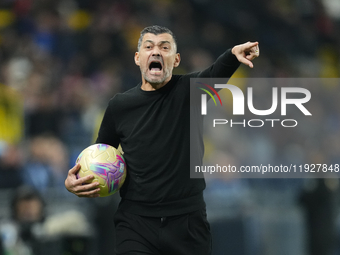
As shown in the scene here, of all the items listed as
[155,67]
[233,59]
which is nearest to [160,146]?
[155,67]

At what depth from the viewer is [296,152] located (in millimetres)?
10008

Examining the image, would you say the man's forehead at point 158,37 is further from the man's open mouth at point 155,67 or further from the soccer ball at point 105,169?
the soccer ball at point 105,169

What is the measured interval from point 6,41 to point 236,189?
5443mm

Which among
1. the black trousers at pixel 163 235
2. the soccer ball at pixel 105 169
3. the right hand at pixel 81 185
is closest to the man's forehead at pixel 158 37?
the soccer ball at pixel 105 169

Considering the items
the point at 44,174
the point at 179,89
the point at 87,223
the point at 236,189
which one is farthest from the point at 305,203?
the point at 179,89

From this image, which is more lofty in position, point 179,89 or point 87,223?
point 179,89

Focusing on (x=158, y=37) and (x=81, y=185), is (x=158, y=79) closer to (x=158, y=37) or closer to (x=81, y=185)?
(x=158, y=37)

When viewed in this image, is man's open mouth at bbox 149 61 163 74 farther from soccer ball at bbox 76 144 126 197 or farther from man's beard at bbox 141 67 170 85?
soccer ball at bbox 76 144 126 197

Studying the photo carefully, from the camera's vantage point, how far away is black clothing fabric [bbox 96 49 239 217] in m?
3.68

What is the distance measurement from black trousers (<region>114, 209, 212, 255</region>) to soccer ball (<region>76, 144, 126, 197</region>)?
0.86ft

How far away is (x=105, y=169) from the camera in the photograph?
12.5 ft

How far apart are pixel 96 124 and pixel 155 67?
5.15 metres

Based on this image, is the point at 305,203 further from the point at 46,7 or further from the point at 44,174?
the point at 46,7

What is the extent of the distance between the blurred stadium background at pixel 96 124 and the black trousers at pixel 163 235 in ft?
8.42
